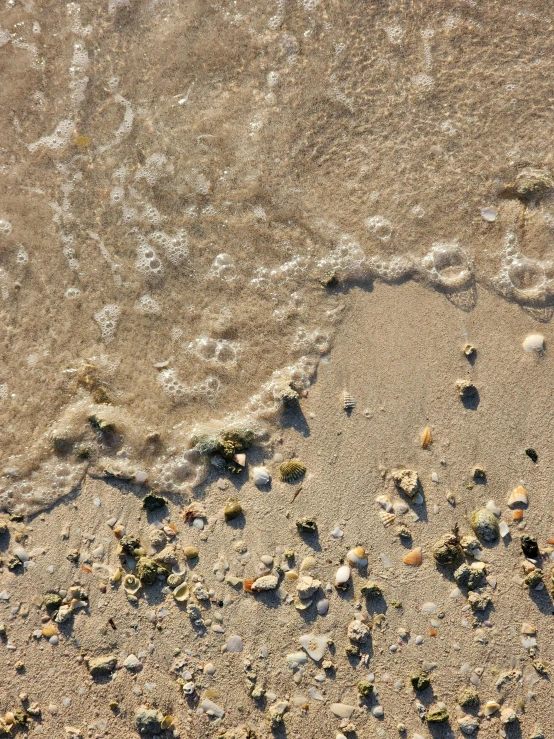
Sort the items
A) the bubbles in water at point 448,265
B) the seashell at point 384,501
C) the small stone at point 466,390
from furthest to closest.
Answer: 1. the bubbles in water at point 448,265
2. the small stone at point 466,390
3. the seashell at point 384,501

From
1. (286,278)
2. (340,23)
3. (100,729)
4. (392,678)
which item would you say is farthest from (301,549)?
(340,23)

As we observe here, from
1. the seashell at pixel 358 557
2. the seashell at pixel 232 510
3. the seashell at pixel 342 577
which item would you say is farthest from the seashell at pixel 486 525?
the seashell at pixel 232 510

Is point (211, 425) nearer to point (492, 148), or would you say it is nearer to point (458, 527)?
point (458, 527)

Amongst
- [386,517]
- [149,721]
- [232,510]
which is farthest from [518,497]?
[149,721]

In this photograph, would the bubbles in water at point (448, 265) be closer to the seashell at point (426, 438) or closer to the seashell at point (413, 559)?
the seashell at point (426, 438)

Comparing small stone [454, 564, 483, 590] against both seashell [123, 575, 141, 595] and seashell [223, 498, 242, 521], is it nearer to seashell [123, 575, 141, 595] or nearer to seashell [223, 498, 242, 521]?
seashell [223, 498, 242, 521]

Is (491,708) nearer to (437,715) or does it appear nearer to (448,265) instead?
(437,715)
